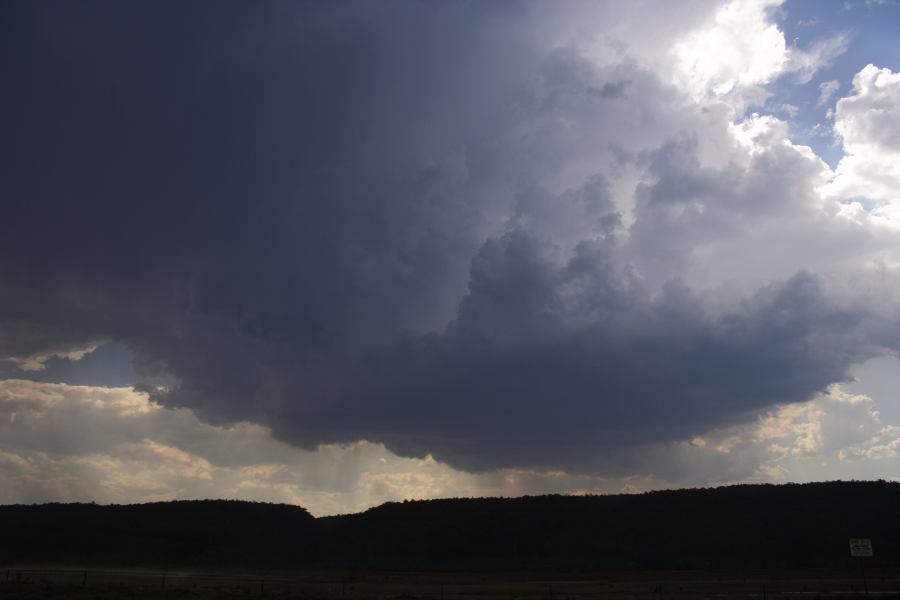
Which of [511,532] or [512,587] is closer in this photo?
[512,587]

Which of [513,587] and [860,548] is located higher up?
[860,548]

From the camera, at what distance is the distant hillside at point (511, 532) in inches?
4897

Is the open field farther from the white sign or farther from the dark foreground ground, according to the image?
the white sign

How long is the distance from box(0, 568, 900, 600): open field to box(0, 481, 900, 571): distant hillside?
24.0 metres

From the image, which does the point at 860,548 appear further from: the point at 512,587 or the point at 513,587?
the point at 512,587

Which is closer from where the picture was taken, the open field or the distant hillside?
the open field

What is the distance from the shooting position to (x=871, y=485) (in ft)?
470

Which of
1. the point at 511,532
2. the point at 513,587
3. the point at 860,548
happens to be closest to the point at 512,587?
the point at 513,587

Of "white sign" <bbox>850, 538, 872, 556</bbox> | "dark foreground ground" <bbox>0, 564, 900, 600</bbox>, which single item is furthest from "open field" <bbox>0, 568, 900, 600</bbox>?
"white sign" <bbox>850, 538, 872, 556</bbox>

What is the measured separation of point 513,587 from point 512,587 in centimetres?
13

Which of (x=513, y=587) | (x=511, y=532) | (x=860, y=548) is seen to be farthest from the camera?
(x=511, y=532)

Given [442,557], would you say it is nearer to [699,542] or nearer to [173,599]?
[699,542]

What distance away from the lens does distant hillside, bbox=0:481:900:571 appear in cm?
12438

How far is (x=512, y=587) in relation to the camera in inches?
3305
